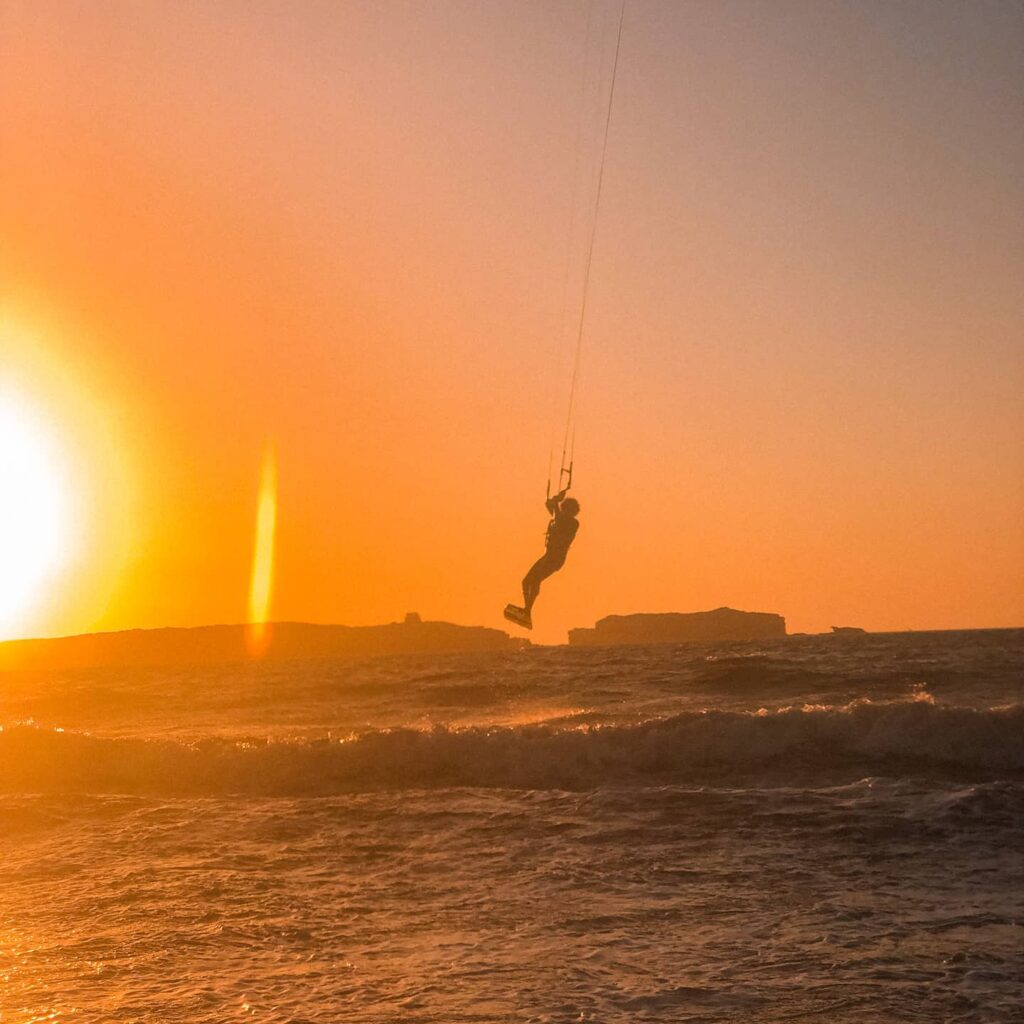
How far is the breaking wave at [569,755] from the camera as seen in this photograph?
1850cm

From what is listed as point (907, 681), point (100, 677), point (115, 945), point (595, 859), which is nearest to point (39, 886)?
point (115, 945)

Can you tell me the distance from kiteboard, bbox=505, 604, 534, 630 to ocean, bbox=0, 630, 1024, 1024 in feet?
7.24

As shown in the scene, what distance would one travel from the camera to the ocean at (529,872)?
8211mm

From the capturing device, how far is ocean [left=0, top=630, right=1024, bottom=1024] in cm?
821

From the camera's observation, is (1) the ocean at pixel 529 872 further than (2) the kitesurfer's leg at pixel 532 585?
No

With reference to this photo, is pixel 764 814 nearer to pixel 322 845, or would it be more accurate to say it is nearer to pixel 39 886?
pixel 322 845

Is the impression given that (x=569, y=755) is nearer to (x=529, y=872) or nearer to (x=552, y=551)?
(x=552, y=551)

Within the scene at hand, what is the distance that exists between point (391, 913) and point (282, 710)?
25.1m

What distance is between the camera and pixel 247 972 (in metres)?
8.89

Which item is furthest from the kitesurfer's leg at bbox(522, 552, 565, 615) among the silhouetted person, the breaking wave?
the breaking wave

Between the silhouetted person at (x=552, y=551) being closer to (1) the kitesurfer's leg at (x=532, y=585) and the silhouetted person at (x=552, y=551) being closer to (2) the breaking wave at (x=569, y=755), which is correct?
(1) the kitesurfer's leg at (x=532, y=585)

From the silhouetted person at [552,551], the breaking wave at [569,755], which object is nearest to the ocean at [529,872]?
the breaking wave at [569,755]

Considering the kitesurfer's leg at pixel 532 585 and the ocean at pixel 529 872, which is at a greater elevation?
the kitesurfer's leg at pixel 532 585

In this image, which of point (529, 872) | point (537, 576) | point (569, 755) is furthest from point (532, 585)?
point (529, 872)
